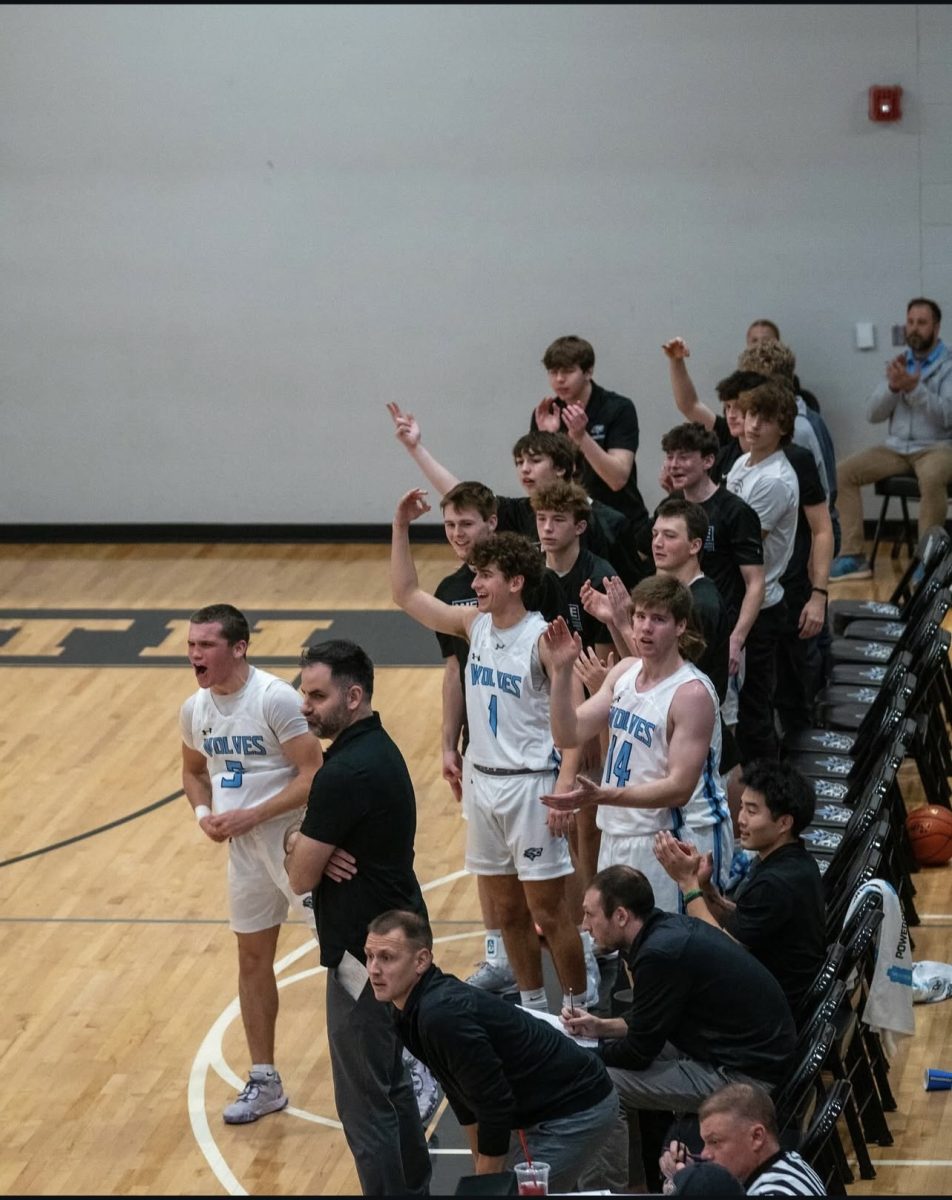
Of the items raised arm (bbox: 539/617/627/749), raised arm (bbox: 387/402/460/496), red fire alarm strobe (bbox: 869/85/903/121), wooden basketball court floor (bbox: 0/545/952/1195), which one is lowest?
wooden basketball court floor (bbox: 0/545/952/1195)

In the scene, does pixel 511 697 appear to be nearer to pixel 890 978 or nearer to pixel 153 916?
pixel 890 978

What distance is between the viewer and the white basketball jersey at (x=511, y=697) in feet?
20.1

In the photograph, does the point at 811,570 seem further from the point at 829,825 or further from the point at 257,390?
the point at 257,390

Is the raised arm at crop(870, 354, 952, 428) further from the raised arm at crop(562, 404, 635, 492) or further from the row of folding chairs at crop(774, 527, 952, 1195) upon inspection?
the raised arm at crop(562, 404, 635, 492)

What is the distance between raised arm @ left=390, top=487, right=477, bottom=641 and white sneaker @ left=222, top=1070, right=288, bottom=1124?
159cm

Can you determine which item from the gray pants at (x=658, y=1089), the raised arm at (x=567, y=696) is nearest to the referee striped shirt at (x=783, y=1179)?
the gray pants at (x=658, y=1089)

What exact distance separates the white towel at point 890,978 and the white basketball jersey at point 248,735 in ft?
6.08

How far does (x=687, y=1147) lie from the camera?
478 centimetres

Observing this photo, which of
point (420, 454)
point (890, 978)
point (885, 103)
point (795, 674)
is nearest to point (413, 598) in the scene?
point (420, 454)

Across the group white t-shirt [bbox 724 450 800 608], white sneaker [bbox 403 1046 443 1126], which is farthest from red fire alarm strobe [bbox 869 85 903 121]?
white sneaker [bbox 403 1046 443 1126]

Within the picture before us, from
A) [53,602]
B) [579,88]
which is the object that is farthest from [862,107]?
[53,602]

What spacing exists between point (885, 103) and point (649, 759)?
7895mm

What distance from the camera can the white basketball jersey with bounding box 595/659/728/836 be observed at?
18.7ft

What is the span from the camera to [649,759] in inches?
225
